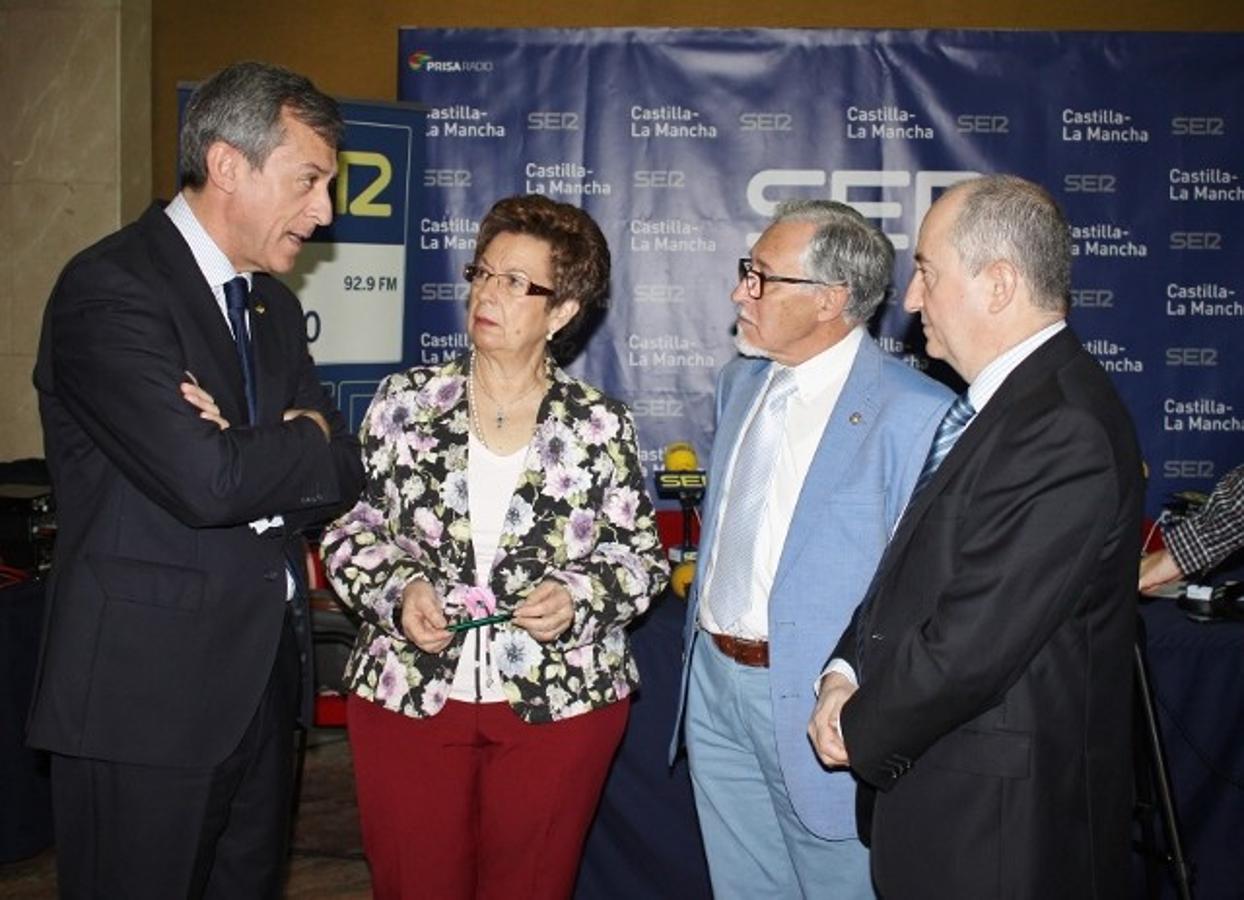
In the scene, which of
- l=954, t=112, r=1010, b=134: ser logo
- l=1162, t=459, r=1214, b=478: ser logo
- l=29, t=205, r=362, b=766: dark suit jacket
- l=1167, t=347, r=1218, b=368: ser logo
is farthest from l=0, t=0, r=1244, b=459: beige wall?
l=29, t=205, r=362, b=766: dark suit jacket

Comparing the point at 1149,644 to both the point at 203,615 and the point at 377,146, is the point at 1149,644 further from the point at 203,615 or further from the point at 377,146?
the point at 377,146

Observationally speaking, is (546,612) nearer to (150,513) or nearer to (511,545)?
(511,545)

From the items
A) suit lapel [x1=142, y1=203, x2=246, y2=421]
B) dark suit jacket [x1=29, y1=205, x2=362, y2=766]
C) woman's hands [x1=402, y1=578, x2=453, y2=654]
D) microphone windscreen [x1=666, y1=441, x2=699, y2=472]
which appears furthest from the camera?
Answer: microphone windscreen [x1=666, y1=441, x2=699, y2=472]

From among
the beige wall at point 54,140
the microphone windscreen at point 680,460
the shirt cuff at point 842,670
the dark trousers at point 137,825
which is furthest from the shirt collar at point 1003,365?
the beige wall at point 54,140

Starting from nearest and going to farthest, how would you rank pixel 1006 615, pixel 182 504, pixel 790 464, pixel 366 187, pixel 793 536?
pixel 1006 615 < pixel 182 504 < pixel 793 536 < pixel 790 464 < pixel 366 187

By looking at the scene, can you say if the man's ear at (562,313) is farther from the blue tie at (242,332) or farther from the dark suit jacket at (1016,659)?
the dark suit jacket at (1016,659)

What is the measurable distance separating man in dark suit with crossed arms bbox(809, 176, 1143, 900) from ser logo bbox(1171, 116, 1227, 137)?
13.8ft

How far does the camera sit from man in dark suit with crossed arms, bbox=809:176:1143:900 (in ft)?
6.59

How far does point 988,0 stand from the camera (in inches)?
251

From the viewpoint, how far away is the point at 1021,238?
2145 mm

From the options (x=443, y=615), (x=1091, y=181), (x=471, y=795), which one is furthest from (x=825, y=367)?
(x=1091, y=181)

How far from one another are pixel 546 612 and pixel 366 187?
3261 mm

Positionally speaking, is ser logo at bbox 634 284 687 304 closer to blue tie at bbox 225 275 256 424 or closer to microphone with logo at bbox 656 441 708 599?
microphone with logo at bbox 656 441 708 599

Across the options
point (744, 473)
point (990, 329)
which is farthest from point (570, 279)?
point (990, 329)
